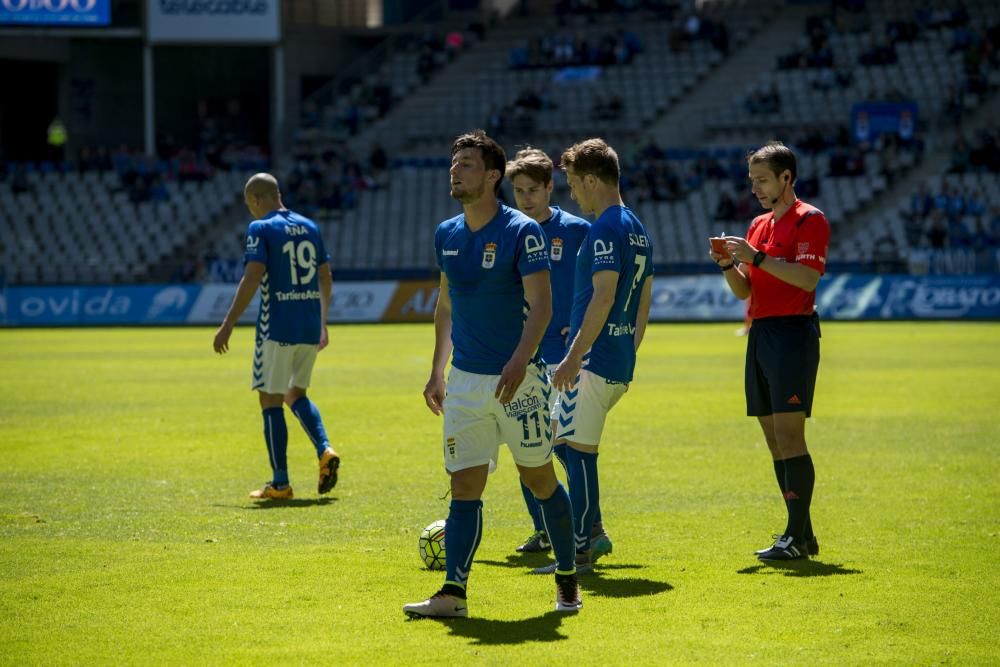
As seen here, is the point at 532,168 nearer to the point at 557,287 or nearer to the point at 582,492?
the point at 557,287

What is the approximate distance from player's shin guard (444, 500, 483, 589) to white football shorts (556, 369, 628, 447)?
1.32 metres

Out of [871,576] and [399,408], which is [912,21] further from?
[871,576]

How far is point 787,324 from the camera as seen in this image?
853 centimetres

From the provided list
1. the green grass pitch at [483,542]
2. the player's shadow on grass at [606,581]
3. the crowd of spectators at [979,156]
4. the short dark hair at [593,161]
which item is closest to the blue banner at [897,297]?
the crowd of spectators at [979,156]

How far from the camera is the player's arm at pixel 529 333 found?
6.73 meters

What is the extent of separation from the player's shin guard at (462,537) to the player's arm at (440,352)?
0.51m

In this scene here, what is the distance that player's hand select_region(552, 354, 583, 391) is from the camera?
23.2ft

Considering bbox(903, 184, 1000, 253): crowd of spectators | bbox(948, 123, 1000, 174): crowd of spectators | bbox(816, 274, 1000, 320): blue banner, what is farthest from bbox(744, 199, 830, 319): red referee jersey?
bbox(948, 123, 1000, 174): crowd of spectators

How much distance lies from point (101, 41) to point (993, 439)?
44.1 metres

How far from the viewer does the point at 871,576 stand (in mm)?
7988

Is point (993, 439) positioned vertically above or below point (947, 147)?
below

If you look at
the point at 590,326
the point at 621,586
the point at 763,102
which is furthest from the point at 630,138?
the point at 590,326

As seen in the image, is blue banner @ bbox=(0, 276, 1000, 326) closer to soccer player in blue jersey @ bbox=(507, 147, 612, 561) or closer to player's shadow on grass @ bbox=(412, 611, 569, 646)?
soccer player in blue jersey @ bbox=(507, 147, 612, 561)

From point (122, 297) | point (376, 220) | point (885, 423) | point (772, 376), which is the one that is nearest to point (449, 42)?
point (376, 220)
